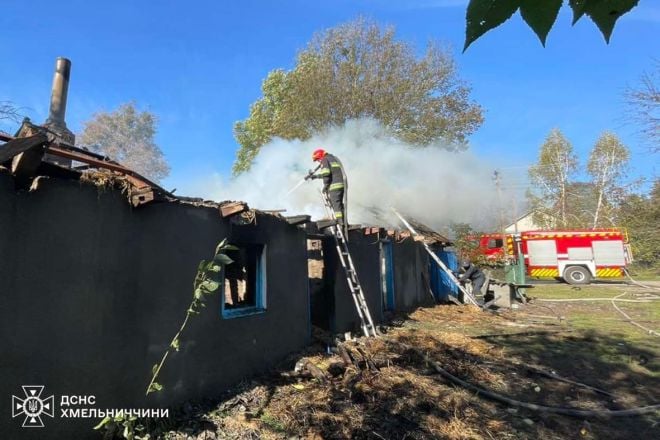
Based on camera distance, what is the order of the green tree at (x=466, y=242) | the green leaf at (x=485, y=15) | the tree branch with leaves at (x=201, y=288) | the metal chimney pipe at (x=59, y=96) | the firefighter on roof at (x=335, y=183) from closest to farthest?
1. the green leaf at (x=485, y=15)
2. the tree branch with leaves at (x=201, y=288)
3. the metal chimney pipe at (x=59, y=96)
4. the firefighter on roof at (x=335, y=183)
5. the green tree at (x=466, y=242)

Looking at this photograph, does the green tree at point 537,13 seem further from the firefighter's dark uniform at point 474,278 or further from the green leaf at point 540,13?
the firefighter's dark uniform at point 474,278

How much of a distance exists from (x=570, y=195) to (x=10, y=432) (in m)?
38.0

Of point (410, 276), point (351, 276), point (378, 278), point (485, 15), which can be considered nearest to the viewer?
point (485, 15)

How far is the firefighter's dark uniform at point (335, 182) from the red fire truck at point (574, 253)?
14.2 metres

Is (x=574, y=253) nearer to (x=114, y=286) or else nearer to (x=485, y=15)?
(x=114, y=286)

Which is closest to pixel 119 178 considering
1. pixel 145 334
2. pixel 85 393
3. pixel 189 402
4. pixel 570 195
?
pixel 145 334

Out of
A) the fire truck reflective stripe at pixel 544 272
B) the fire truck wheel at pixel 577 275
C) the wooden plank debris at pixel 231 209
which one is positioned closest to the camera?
the wooden plank debris at pixel 231 209

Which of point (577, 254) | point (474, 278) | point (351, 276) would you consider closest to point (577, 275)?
point (577, 254)

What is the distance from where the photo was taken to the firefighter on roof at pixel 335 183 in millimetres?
8344

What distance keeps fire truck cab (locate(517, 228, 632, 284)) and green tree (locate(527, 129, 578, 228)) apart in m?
13.7

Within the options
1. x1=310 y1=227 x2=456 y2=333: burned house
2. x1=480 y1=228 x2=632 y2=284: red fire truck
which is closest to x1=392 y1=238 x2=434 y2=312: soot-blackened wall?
x1=310 y1=227 x2=456 y2=333: burned house

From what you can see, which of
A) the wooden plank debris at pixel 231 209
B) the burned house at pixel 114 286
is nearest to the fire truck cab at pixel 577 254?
the burned house at pixel 114 286

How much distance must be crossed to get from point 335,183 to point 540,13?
7.60 m

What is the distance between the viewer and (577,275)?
68.2 feet
